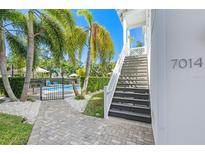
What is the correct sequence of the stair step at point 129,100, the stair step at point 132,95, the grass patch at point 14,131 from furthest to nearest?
the stair step at point 132,95 < the stair step at point 129,100 < the grass patch at point 14,131

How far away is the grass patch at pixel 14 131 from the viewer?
3867mm

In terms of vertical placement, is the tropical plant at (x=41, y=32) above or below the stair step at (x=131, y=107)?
above

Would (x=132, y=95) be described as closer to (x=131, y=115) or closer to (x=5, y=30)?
(x=131, y=115)

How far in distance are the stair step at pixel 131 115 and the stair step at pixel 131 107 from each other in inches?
6.7

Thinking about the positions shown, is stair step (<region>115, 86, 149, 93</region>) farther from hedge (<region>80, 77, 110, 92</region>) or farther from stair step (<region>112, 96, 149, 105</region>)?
hedge (<region>80, 77, 110, 92</region>)

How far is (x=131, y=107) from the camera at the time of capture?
5.84m

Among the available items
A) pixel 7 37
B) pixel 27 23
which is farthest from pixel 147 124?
pixel 7 37

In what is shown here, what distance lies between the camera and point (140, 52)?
11.8 metres

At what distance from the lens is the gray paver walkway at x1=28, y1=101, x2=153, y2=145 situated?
3.95 m

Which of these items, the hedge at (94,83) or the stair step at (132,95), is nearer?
the stair step at (132,95)

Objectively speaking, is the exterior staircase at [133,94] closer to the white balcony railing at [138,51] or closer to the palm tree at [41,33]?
the white balcony railing at [138,51]

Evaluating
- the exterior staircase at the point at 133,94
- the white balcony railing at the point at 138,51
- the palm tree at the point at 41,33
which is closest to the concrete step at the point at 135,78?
the exterior staircase at the point at 133,94

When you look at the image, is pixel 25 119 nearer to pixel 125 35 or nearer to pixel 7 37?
pixel 7 37

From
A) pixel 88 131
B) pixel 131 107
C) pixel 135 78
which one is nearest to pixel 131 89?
pixel 131 107
